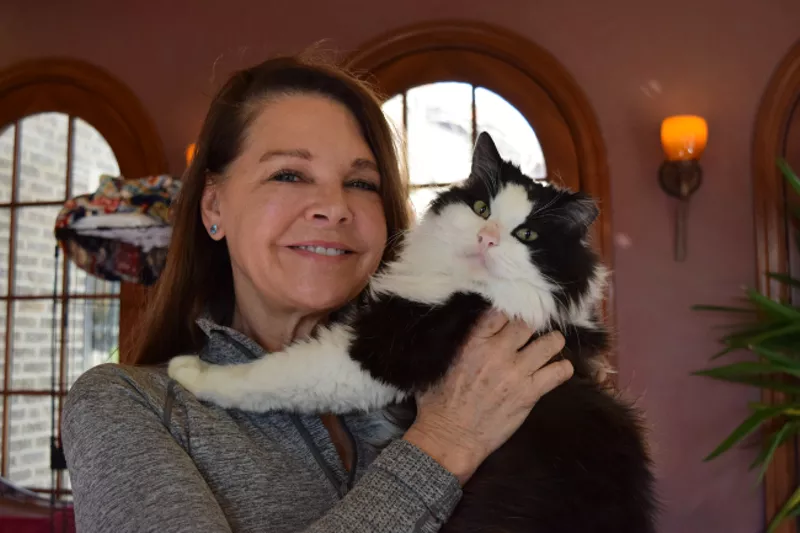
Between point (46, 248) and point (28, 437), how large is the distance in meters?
1.01

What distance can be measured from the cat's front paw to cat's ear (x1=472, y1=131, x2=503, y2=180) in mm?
613

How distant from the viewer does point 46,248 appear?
351 cm

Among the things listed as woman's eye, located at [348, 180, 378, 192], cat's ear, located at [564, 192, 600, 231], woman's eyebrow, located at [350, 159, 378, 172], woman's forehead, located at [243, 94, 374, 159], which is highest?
woman's forehead, located at [243, 94, 374, 159]

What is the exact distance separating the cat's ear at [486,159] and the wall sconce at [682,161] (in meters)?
1.61

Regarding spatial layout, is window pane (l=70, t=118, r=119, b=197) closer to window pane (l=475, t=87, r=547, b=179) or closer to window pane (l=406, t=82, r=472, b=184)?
window pane (l=406, t=82, r=472, b=184)

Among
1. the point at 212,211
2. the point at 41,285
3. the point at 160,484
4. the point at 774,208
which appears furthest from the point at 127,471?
the point at 41,285

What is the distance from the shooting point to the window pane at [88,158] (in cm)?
341

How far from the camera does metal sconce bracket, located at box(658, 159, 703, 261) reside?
256cm

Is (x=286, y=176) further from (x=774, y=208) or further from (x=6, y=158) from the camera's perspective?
(x=6, y=158)

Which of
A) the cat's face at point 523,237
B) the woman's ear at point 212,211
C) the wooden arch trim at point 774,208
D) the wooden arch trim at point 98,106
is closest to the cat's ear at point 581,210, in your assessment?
the cat's face at point 523,237

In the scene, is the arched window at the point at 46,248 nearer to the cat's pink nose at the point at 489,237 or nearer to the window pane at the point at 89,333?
the window pane at the point at 89,333

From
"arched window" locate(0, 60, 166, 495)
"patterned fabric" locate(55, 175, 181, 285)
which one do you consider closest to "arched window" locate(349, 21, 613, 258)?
"patterned fabric" locate(55, 175, 181, 285)

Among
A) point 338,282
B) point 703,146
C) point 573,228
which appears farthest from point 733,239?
point 338,282

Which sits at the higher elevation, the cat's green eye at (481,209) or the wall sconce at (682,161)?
the wall sconce at (682,161)
